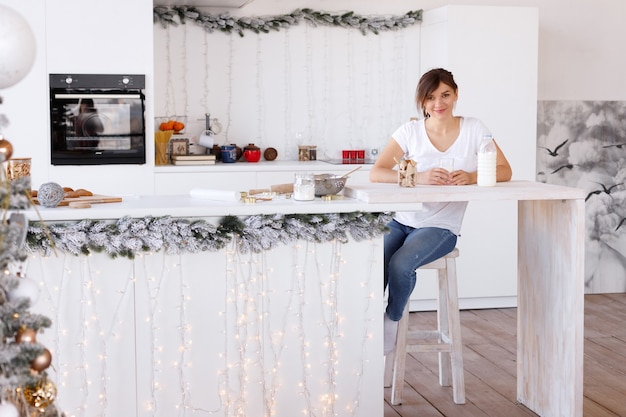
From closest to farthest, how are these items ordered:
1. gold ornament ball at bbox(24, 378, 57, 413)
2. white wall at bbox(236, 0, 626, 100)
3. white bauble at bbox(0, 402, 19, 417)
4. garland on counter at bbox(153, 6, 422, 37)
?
white bauble at bbox(0, 402, 19, 417) < gold ornament ball at bbox(24, 378, 57, 413) < garland on counter at bbox(153, 6, 422, 37) < white wall at bbox(236, 0, 626, 100)

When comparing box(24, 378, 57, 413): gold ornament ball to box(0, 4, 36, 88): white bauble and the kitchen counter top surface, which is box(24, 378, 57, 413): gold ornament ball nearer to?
box(0, 4, 36, 88): white bauble

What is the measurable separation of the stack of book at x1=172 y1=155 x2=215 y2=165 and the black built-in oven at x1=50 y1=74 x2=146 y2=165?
30cm

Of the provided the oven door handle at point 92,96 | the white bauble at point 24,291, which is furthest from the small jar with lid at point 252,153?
the white bauble at point 24,291

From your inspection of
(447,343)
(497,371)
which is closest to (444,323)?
(447,343)

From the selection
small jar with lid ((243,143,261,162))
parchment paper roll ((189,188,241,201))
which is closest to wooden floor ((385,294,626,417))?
parchment paper roll ((189,188,241,201))

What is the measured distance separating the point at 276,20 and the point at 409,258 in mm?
2624

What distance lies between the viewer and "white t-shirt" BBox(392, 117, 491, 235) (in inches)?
160

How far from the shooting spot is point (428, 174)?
12.8ft

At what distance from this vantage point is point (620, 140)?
662 cm

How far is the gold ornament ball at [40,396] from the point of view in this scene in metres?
2.27

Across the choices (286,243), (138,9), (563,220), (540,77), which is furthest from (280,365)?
(540,77)

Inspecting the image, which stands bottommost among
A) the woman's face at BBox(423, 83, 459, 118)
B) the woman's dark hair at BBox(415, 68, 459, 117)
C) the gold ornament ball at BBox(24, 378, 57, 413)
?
the gold ornament ball at BBox(24, 378, 57, 413)

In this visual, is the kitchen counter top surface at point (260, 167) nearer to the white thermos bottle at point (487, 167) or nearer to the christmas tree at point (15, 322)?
the white thermos bottle at point (487, 167)

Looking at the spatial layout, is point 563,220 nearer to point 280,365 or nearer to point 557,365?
point 557,365
